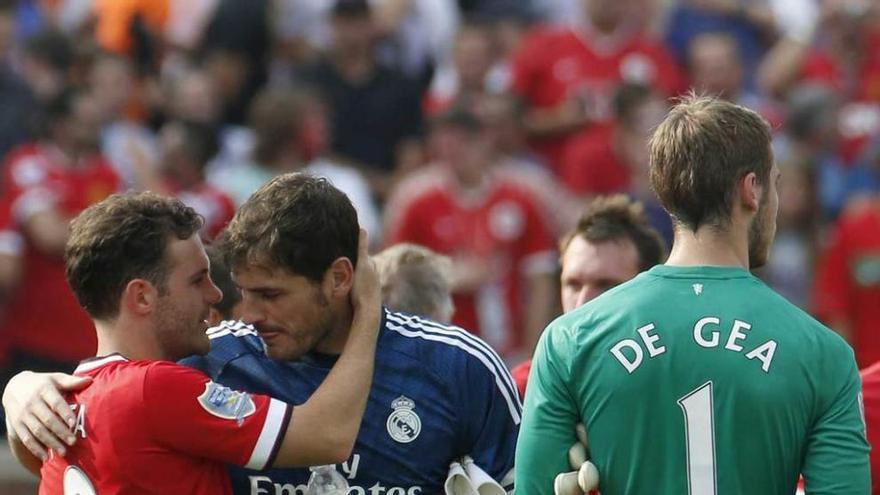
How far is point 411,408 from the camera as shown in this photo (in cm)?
426

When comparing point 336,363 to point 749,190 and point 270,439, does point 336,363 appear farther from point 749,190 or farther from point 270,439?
point 749,190

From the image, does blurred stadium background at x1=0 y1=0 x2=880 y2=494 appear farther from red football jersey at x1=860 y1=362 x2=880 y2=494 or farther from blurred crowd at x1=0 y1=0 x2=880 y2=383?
red football jersey at x1=860 y1=362 x2=880 y2=494

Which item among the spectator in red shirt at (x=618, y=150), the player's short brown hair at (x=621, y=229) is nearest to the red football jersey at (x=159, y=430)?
the player's short brown hair at (x=621, y=229)

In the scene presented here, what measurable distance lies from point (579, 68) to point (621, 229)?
515 centimetres

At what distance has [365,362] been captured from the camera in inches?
161

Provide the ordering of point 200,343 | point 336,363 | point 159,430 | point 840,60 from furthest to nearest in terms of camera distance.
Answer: point 840,60 < point 200,343 < point 336,363 < point 159,430

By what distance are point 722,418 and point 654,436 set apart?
0.16 meters

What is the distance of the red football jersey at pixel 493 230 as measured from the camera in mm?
9461

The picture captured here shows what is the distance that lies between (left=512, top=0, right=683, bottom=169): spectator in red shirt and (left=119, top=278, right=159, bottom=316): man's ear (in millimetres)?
6318

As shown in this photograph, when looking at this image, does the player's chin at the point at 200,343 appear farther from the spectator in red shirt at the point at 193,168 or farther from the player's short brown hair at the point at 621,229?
the spectator in red shirt at the point at 193,168

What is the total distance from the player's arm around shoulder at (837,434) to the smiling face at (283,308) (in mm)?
1283

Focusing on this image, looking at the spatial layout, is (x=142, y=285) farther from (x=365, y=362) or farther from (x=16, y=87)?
(x=16, y=87)

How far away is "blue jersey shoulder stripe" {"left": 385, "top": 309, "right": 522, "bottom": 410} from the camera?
4.34 metres

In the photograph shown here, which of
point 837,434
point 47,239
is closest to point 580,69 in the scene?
point 47,239
